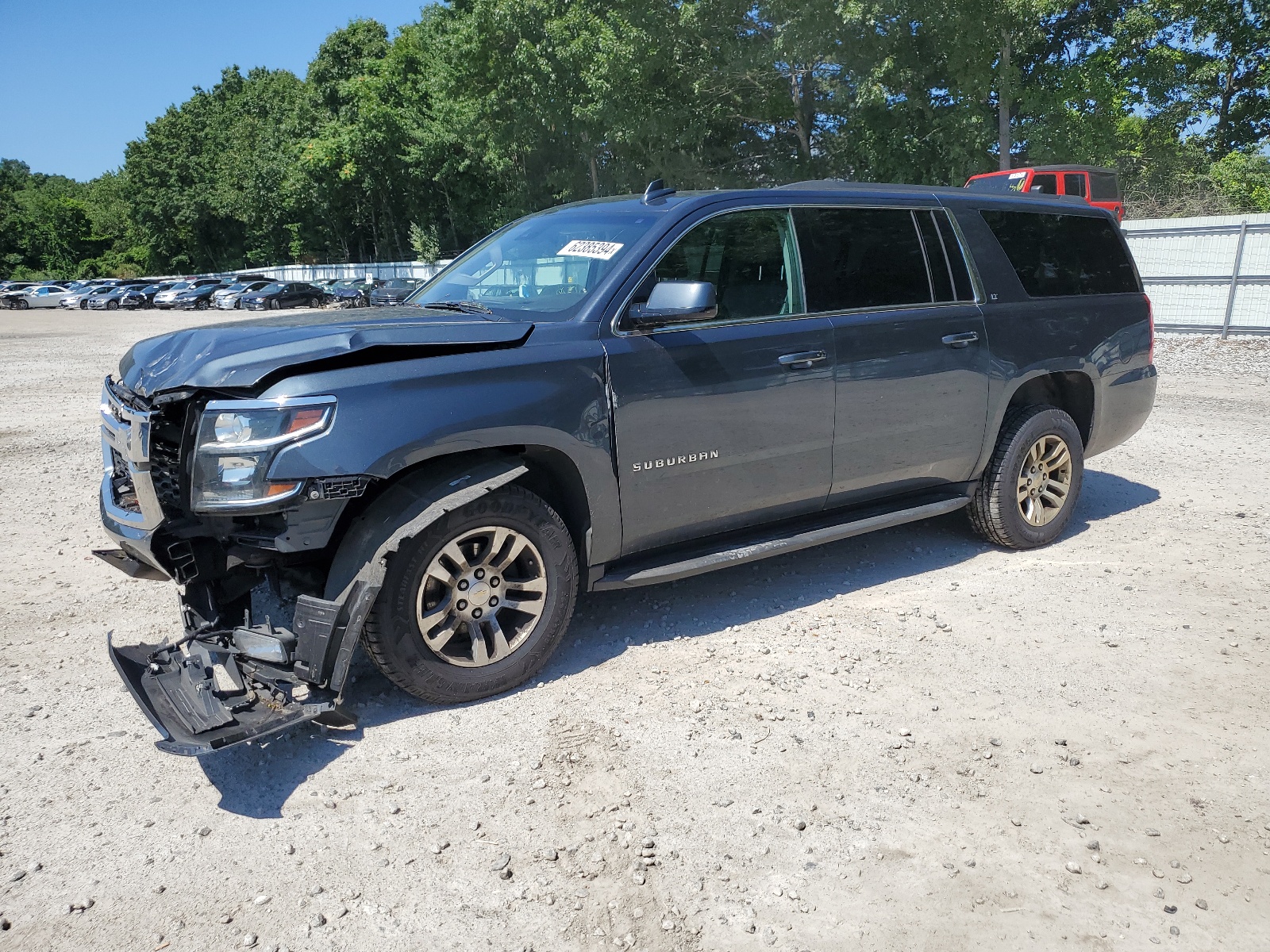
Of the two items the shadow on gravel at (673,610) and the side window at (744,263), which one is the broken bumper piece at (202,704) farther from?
the side window at (744,263)

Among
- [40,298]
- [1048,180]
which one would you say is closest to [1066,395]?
[1048,180]

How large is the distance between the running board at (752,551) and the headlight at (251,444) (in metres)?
1.38

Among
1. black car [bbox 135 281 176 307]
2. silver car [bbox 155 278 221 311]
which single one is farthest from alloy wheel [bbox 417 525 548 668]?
black car [bbox 135 281 176 307]

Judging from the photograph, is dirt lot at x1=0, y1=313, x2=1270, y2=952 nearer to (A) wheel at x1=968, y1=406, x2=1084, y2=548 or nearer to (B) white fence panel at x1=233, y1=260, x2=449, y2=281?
(A) wheel at x1=968, y1=406, x2=1084, y2=548

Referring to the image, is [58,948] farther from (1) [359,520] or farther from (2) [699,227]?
(2) [699,227]

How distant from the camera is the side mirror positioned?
3.77 metres

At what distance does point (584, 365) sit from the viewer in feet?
12.5

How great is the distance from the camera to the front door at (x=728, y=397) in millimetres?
3961

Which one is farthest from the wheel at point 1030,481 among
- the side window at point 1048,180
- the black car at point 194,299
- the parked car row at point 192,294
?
the black car at point 194,299

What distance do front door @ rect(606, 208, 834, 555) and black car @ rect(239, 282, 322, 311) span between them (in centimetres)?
4070

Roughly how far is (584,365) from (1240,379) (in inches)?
435

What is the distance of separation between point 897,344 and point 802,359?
628 millimetres

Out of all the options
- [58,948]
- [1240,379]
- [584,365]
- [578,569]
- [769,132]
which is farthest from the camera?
[769,132]

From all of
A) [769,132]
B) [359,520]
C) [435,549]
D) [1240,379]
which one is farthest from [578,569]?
[769,132]
